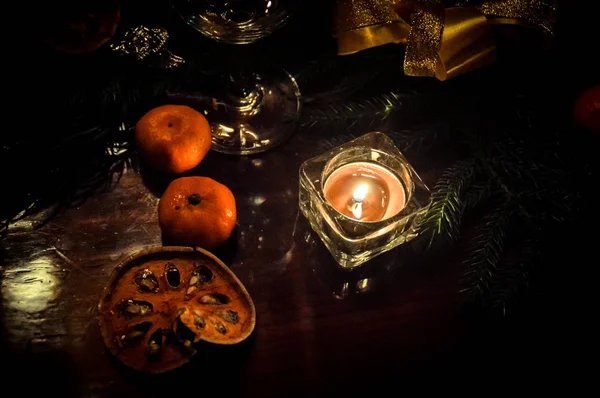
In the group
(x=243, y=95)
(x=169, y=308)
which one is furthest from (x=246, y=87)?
(x=169, y=308)

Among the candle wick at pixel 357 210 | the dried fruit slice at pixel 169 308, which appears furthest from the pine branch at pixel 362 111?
the dried fruit slice at pixel 169 308

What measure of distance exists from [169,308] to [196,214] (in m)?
0.11

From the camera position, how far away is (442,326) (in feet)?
1.98

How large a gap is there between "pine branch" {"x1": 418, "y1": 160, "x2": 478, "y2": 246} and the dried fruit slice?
248 millimetres

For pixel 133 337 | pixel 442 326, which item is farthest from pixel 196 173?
pixel 442 326

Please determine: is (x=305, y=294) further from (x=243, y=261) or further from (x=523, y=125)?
(x=523, y=125)

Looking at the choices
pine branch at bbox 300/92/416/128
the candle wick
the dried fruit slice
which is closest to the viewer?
the dried fruit slice

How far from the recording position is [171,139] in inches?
25.6

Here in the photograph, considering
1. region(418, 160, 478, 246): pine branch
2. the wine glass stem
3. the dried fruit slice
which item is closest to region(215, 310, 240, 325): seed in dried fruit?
the dried fruit slice

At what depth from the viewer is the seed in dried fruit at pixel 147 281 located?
0.56 m

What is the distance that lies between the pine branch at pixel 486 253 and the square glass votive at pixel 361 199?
79mm

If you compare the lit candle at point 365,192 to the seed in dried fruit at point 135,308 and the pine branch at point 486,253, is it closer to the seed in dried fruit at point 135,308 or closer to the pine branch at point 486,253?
the pine branch at point 486,253

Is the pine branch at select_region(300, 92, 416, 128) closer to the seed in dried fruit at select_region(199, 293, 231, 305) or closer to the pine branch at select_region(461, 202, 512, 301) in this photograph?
the pine branch at select_region(461, 202, 512, 301)

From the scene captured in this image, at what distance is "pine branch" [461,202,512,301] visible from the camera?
614mm
